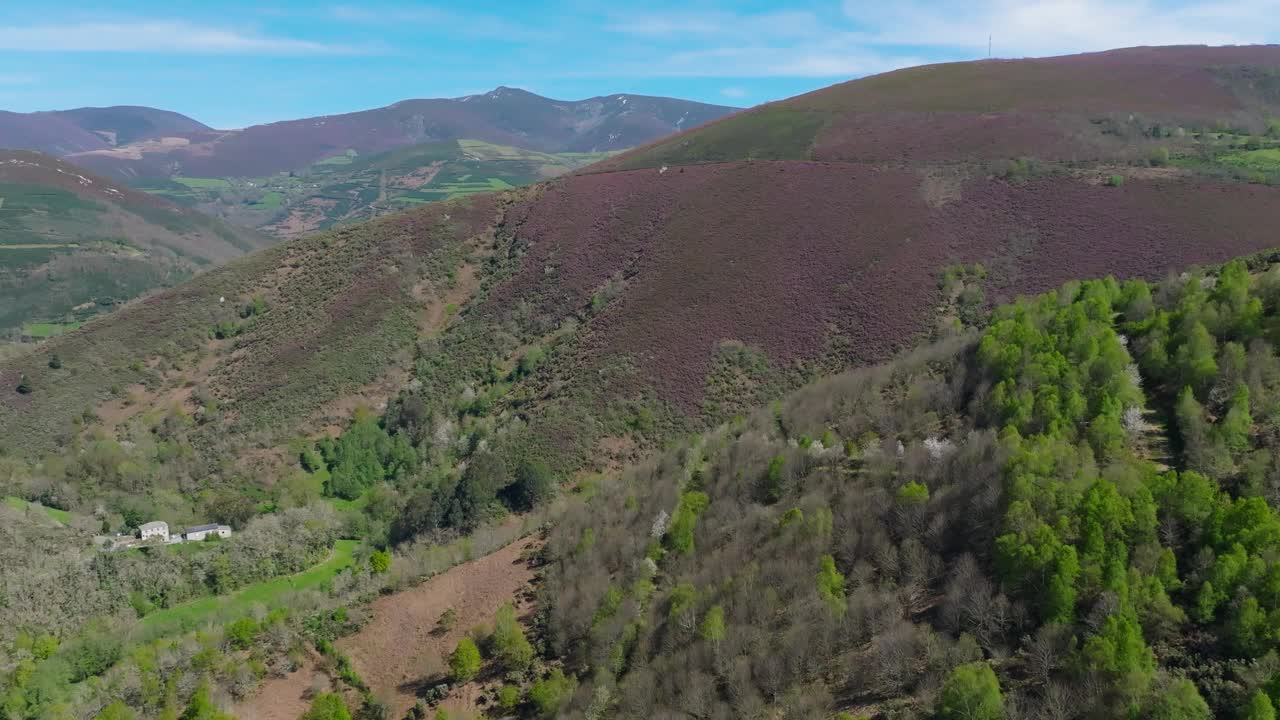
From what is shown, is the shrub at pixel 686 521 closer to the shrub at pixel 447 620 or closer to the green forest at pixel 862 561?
the green forest at pixel 862 561

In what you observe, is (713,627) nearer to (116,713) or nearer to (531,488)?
(116,713)

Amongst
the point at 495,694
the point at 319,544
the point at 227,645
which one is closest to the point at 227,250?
the point at 319,544

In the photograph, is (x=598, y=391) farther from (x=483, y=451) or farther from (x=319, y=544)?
(x=319, y=544)

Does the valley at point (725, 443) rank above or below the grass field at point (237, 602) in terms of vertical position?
above

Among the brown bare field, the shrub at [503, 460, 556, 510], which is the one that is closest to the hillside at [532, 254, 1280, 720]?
the shrub at [503, 460, 556, 510]

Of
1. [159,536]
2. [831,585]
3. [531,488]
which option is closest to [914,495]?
[831,585]

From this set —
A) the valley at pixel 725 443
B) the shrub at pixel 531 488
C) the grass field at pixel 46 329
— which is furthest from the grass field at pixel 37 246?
the shrub at pixel 531 488
